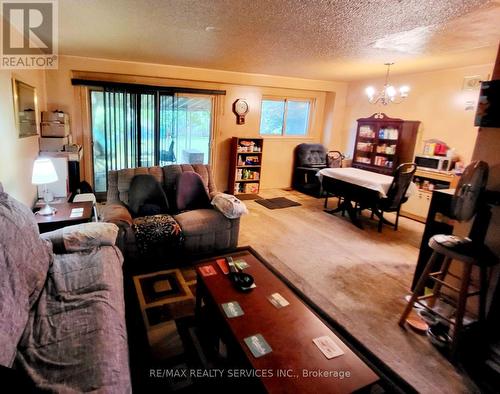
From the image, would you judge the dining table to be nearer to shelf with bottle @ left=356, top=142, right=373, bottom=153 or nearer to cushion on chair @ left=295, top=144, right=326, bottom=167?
shelf with bottle @ left=356, top=142, right=373, bottom=153

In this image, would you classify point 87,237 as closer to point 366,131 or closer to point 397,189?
point 397,189

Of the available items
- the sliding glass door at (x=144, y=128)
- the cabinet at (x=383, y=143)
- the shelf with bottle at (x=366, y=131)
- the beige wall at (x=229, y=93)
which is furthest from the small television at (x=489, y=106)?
the sliding glass door at (x=144, y=128)

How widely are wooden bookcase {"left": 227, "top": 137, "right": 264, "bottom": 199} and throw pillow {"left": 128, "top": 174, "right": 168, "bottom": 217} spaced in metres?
2.52

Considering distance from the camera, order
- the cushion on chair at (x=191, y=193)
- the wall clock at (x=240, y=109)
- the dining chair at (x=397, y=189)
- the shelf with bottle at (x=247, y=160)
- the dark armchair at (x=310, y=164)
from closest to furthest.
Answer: the cushion on chair at (x=191, y=193)
the dining chair at (x=397, y=189)
the wall clock at (x=240, y=109)
the shelf with bottle at (x=247, y=160)
the dark armchair at (x=310, y=164)

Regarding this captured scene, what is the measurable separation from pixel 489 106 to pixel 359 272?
5.84 ft

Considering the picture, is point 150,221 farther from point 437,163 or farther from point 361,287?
point 437,163

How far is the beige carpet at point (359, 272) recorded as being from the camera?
1896 millimetres

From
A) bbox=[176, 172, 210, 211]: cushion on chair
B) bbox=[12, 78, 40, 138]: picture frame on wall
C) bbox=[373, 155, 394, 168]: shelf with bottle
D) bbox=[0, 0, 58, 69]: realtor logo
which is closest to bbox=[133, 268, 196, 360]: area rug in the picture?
bbox=[176, 172, 210, 211]: cushion on chair

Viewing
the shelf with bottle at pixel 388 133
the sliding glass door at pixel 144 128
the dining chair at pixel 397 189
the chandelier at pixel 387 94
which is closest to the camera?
the dining chair at pixel 397 189

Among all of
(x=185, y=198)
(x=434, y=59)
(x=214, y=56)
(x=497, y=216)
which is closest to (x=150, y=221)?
(x=185, y=198)

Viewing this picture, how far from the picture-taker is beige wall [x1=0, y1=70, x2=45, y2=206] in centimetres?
239

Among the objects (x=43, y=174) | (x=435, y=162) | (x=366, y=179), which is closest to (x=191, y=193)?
(x=43, y=174)

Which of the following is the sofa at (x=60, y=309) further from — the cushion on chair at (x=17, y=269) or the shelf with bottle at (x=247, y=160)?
the shelf with bottle at (x=247, y=160)

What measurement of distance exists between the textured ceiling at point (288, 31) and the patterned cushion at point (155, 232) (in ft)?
5.94
